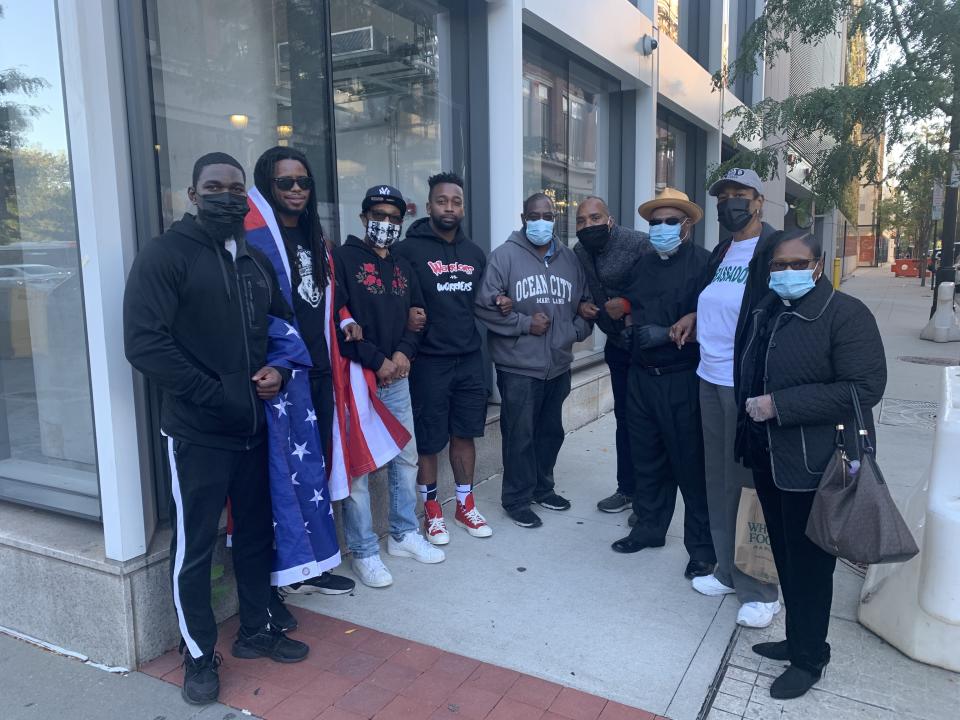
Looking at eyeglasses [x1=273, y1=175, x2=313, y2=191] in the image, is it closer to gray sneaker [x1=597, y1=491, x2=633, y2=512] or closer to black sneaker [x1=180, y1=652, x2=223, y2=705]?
black sneaker [x1=180, y1=652, x2=223, y2=705]

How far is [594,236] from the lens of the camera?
4.59m

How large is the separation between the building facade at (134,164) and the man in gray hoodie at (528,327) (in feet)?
3.23

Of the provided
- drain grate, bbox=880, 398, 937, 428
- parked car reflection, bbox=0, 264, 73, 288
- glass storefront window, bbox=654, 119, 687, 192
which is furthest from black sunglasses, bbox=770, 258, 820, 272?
glass storefront window, bbox=654, 119, 687, 192

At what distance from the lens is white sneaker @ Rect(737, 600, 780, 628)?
3.49 m

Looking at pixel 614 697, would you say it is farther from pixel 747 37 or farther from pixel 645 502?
pixel 747 37

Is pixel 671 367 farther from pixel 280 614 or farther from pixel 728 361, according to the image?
pixel 280 614

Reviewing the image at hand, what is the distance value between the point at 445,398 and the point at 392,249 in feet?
3.06

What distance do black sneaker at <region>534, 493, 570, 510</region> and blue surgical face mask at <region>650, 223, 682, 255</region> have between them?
1.92m

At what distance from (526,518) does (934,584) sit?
236 cm

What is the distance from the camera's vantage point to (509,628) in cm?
355

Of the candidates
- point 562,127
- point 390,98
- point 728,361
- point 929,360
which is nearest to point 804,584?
point 728,361

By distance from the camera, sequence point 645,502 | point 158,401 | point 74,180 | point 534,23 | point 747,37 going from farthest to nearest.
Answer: point 747,37 → point 534,23 → point 645,502 → point 158,401 → point 74,180

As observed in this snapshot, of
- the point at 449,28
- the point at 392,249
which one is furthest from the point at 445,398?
the point at 449,28

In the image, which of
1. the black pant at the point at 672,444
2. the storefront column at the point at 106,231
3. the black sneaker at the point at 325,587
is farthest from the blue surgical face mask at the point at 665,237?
the storefront column at the point at 106,231
